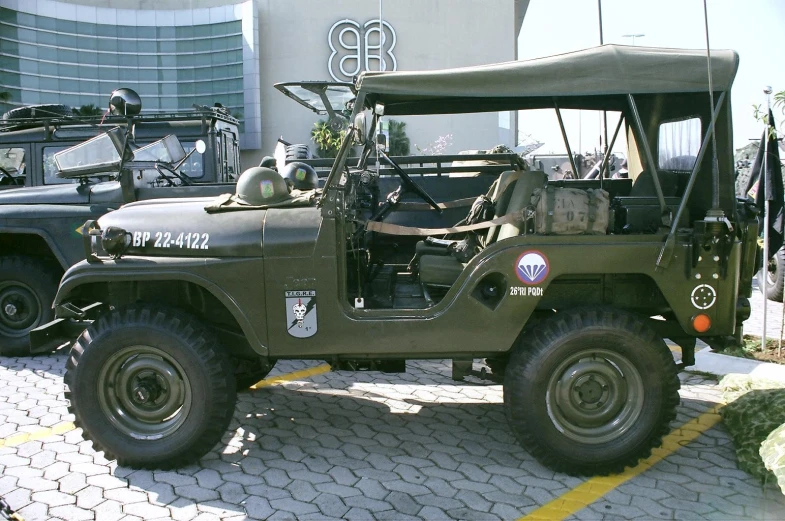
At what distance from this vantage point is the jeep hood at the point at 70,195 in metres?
6.39

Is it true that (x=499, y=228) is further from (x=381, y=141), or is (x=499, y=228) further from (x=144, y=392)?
(x=144, y=392)

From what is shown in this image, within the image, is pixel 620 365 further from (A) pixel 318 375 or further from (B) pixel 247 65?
(B) pixel 247 65

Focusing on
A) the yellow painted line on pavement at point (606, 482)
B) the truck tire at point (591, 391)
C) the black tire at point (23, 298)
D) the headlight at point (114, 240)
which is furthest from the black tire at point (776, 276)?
the black tire at point (23, 298)

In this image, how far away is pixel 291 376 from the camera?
5863 millimetres

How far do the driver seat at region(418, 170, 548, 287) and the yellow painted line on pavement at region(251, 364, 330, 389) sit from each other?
1.86 m

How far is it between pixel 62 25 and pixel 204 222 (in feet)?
101

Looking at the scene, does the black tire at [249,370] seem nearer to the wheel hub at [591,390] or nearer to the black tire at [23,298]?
the wheel hub at [591,390]

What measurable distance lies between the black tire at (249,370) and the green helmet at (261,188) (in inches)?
41.3

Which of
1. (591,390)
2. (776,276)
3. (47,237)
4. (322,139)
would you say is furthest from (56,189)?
(322,139)

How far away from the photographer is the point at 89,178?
6.77 metres

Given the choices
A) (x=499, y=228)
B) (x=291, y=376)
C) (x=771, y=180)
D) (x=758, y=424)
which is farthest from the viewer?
(x=771, y=180)

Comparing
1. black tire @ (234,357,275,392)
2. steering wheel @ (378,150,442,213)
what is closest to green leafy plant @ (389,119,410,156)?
steering wheel @ (378,150,442,213)

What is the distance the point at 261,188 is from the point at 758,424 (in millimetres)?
3231

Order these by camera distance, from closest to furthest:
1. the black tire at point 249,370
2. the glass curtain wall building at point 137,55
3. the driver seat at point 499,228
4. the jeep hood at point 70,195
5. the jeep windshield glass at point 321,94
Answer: the driver seat at point 499,228 < the black tire at point 249,370 < the jeep windshield glass at point 321,94 < the jeep hood at point 70,195 < the glass curtain wall building at point 137,55
